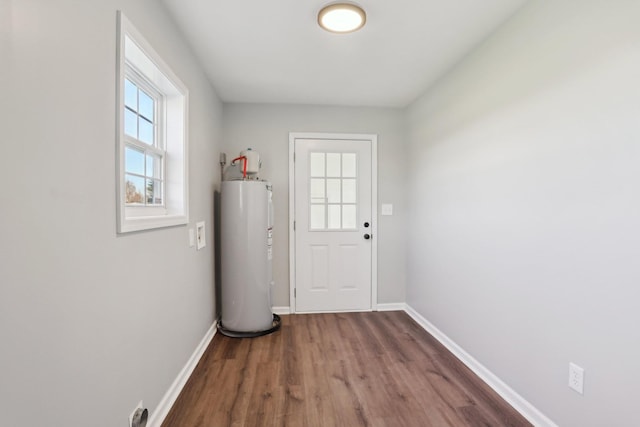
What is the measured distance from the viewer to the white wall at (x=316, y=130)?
10.7 feet

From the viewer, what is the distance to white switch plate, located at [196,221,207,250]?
233cm

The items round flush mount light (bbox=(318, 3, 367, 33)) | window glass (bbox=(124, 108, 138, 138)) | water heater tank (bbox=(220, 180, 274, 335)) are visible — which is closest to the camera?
window glass (bbox=(124, 108, 138, 138))

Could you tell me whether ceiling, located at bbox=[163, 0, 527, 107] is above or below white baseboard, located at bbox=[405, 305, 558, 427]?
above

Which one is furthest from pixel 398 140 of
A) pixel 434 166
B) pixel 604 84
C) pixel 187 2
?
pixel 187 2

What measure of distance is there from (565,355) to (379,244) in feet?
6.80

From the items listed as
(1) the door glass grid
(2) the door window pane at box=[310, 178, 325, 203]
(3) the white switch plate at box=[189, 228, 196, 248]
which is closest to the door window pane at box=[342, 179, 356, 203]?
(1) the door glass grid

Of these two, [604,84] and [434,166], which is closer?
[604,84]

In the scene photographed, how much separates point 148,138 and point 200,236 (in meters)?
0.86

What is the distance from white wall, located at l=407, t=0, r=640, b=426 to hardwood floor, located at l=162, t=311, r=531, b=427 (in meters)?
0.30

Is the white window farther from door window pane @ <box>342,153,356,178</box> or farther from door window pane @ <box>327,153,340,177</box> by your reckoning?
door window pane @ <box>342,153,356,178</box>

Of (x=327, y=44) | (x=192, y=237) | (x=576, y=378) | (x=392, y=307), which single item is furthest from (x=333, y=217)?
(x=576, y=378)

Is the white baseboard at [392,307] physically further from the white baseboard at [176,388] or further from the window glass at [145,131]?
the window glass at [145,131]

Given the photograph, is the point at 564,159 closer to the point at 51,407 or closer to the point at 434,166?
the point at 434,166

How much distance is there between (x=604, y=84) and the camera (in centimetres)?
130
